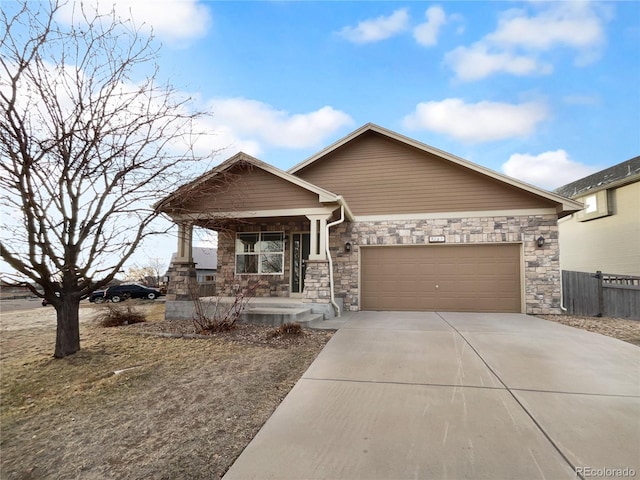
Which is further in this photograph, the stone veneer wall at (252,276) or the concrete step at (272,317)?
the stone veneer wall at (252,276)

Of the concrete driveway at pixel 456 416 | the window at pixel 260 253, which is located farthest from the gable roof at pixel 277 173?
the concrete driveway at pixel 456 416

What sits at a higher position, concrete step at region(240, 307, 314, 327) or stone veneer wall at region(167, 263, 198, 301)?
stone veneer wall at region(167, 263, 198, 301)

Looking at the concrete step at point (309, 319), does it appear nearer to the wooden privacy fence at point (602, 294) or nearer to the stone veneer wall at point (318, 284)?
the stone veneer wall at point (318, 284)

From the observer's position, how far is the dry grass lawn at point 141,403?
2.38 meters

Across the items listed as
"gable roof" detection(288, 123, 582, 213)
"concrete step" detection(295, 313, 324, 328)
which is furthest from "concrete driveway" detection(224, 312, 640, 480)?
"gable roof" detection(288, 123, 582, 213)

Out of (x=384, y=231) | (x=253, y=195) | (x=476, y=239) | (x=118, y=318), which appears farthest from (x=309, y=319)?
(x=476, y=239)

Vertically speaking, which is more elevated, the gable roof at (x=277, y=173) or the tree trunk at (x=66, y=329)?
the gable roof at (x=277, y=173)

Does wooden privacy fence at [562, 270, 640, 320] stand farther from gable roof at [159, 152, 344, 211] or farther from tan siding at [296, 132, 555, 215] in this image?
gable roof at [159, 152, 344, 211]

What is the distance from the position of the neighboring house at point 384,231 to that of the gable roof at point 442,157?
0.03 meters

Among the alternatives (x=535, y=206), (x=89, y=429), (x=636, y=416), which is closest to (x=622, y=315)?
(x=535, y=206)

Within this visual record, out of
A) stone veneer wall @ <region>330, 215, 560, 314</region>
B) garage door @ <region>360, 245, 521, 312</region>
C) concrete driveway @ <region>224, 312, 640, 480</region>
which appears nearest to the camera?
concrete driveway @ <region>224, 312, 640, 480</region>

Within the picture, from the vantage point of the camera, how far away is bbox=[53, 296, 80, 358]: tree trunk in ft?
16.7

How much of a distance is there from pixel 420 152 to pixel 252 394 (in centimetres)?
909

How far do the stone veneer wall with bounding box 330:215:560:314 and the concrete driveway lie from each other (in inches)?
165
